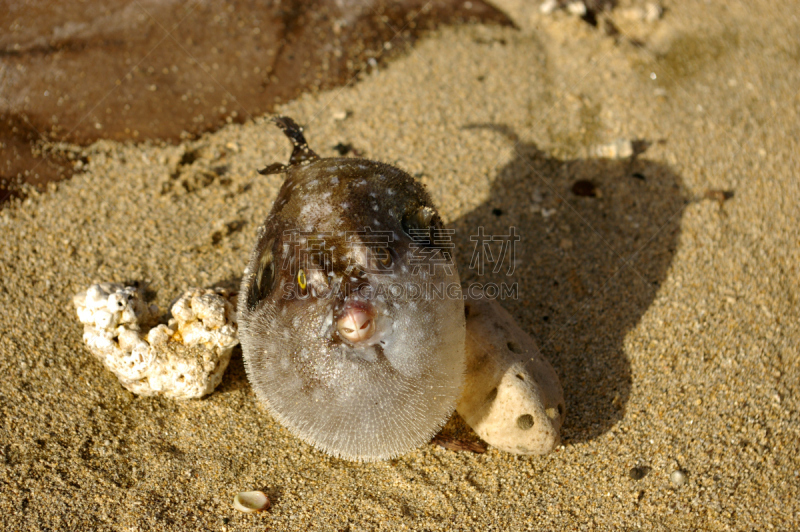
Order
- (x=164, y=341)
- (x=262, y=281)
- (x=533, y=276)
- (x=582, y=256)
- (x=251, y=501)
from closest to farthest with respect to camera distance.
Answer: (x=262, y=281), (x=251, y=501), (x=164, y=341), (x=533, y=276), (x=582, y=256)

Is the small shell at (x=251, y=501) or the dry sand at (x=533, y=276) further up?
the dry sand at (x=533, y=276)

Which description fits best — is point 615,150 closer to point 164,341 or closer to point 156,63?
point 164,341

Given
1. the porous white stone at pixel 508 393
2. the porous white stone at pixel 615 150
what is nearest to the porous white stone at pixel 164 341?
the porous white stone at pixel 508 393

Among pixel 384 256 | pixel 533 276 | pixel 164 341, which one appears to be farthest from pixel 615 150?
pixel 164 341

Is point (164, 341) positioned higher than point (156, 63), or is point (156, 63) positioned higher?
point (156, 63)

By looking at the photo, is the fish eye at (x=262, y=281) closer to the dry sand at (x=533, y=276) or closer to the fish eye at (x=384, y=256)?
the fish eye at (x=384, y=256)

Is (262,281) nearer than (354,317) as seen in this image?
No

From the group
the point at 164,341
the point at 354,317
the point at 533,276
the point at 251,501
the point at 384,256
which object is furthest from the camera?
the point at 533,276
